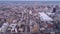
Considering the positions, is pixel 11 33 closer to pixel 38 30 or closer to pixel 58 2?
pixel 38 30

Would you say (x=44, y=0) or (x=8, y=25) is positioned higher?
(x=44, y=0)

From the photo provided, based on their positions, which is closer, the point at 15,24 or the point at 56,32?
the point at 56,32

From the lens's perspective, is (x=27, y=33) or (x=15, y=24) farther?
(x=15, y=24)

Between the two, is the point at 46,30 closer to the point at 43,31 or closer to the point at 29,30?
the point at 43,31

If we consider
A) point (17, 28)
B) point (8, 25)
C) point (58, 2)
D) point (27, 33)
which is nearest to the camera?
point (27, 33)

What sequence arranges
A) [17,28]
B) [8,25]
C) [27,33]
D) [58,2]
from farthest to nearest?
[58,2]
[8,25]
[17,28]
[27,33]

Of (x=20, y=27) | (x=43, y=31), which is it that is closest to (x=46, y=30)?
(x=43, y=31)

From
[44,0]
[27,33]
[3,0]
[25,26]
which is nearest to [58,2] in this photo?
[44,0]

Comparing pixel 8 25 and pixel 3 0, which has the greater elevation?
pixel 3 0
